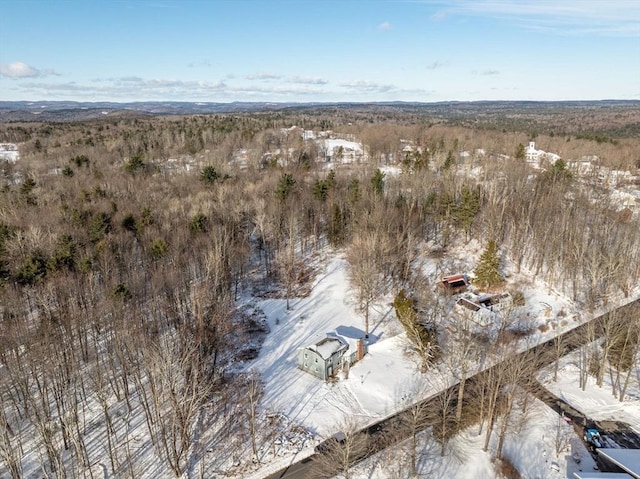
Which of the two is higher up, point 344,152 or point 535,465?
point 344,152

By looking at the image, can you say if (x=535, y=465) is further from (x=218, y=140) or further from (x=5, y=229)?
(x=218, y=140)

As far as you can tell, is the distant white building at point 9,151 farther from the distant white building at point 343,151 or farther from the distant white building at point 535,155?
the distant white building at point 535,155

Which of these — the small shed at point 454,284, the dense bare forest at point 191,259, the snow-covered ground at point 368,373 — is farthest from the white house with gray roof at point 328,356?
the small shed at point 454,284

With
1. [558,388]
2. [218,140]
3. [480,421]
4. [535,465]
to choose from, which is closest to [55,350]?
[480,421]

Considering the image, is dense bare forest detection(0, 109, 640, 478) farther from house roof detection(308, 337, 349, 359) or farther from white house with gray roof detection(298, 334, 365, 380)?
house roof detection(308, 337, 349, 359)

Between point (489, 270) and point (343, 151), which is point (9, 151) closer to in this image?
point (343, 151)
